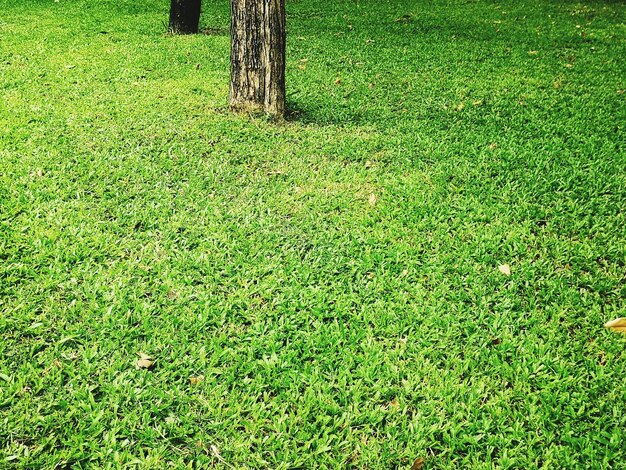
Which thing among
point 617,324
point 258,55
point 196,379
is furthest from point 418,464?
point 258,55

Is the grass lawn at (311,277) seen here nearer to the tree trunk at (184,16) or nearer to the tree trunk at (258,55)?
the tree trunk at (258,55)

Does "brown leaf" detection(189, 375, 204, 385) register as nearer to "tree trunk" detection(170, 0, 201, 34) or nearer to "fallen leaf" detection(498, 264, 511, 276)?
"fallen leaf" detection(498, 264, 511, 276)

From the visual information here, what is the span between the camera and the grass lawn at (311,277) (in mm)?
1972

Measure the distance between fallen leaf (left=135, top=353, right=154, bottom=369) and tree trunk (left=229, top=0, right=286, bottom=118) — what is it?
3142 millimetres

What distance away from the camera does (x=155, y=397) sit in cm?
209

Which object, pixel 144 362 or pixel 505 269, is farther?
pixel 505 269

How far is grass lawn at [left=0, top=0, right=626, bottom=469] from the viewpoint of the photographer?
6.47 feet

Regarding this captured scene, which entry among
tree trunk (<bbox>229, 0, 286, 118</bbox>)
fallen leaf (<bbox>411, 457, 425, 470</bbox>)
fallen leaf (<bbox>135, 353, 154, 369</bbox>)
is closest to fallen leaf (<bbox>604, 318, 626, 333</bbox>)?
fallen leaf (<bbox>411, 457, 425, 470</bbox>)

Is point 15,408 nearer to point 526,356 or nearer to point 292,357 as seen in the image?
point 292,357

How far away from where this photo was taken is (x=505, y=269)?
2.90m

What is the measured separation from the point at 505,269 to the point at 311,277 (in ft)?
4.19

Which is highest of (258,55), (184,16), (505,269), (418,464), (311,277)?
(184,16)

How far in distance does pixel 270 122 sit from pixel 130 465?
11.8 feet

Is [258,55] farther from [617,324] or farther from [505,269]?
[617,324]
